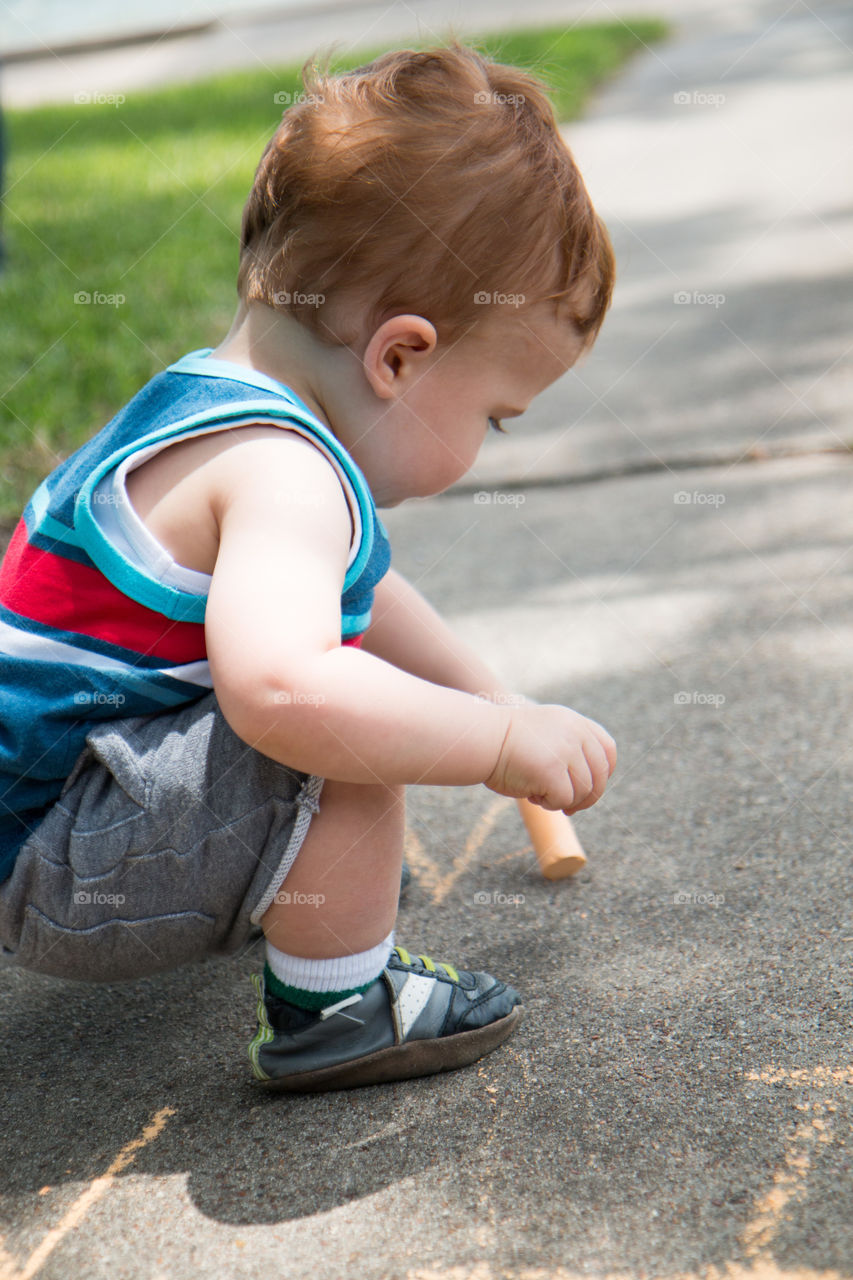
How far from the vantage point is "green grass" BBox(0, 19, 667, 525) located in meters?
3.39

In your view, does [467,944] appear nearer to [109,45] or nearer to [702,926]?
[702,926]

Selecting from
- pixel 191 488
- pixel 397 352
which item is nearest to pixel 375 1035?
pixel 191 488

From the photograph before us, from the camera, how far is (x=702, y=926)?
1.57 metres

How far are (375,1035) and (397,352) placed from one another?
30.1 inches

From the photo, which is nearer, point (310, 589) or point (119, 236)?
point (310, 589)

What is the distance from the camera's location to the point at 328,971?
1.35m

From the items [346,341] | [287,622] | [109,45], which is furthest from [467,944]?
[109,45]

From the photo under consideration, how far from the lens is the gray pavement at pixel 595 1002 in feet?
3.76

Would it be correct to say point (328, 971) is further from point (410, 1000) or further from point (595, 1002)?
point (595, 1002)

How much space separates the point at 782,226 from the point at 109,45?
10.0 meters

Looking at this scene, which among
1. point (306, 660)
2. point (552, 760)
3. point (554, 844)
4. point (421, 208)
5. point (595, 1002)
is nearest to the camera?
point (306, 660)

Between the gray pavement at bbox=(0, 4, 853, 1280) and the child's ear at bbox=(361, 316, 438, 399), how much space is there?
73 cm

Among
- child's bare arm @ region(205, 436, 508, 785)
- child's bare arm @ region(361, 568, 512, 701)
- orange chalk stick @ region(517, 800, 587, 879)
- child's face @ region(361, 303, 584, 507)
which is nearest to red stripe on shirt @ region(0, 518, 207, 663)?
child's bare arm @ region(205, 436, 508, 785)

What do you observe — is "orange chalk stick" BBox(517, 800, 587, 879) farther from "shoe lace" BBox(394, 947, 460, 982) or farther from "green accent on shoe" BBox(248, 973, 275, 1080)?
"green accent on shoe" BBox(248, 973, 275, 1080)
